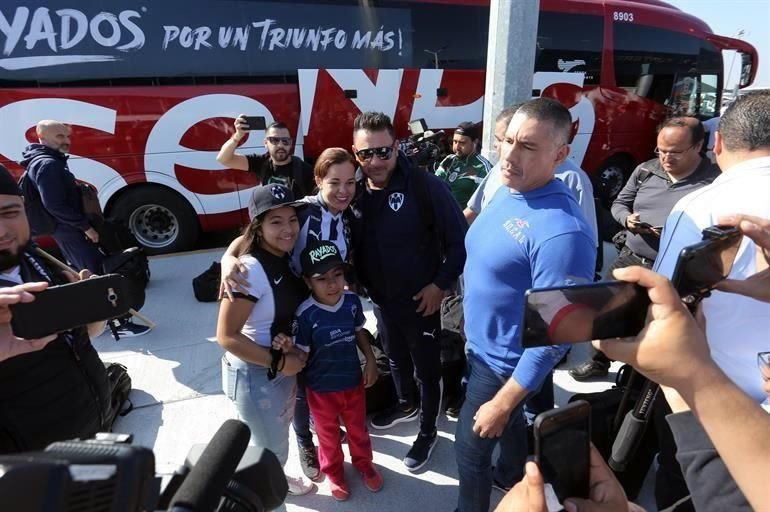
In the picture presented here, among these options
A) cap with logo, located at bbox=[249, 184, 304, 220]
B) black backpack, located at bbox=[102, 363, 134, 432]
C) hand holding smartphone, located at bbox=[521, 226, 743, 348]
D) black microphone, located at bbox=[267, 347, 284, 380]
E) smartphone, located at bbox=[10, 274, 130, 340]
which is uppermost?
cap with logo, located at bbox=[249, 184, 304, 220]

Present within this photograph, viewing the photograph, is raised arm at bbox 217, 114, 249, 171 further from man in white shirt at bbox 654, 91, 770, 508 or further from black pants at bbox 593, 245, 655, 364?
man in white shirt at bbox 654, 91, 770, 508

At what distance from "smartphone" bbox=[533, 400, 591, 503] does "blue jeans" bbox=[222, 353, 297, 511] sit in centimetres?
139

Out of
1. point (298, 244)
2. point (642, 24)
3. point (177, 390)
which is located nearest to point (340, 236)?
point (298, 244)

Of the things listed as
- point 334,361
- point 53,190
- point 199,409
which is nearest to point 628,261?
point 334,361

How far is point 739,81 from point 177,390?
11.5 m

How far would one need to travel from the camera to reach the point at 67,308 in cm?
110

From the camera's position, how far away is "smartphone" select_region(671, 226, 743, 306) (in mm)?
905

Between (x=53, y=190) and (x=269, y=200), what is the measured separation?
2.68 m

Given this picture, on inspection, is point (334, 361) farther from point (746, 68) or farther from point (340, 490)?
point (746, 68)

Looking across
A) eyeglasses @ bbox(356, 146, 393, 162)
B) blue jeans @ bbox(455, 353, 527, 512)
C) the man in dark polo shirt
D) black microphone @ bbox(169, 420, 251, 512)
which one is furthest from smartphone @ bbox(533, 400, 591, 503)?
the man in dark polo shirt

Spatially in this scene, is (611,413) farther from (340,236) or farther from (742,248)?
(340,236)

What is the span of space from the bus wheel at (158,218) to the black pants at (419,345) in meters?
4.23

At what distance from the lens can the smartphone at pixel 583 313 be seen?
72 centimetres

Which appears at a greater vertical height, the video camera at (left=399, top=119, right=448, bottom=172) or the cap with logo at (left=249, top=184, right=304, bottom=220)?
the video camera at (left=399, top=119, right=448, bottom=172)
